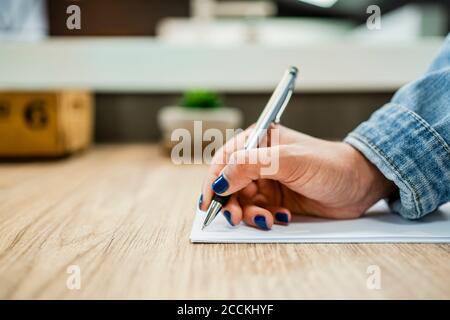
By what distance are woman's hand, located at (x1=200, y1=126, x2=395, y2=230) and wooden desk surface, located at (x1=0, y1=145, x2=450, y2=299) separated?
0.06 m

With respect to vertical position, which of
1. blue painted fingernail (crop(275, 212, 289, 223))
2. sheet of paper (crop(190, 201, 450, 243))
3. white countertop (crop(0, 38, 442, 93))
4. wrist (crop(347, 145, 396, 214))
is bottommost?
sheet of paper (crop(190, 201, 450, 243))

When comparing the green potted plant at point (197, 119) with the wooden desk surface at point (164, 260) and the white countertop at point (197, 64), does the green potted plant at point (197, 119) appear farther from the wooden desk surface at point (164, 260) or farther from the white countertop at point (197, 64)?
the wooden desk surface at point (164, 260)

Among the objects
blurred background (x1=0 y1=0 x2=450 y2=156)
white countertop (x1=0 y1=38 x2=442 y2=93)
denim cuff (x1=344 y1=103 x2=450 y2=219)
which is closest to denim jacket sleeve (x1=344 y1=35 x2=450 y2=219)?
denim cuff (x1=344 y1=103 x2=450 y2=219)

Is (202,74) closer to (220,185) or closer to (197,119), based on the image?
(197,119)

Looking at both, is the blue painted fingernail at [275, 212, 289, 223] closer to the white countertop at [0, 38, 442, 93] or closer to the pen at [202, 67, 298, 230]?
the pen at [202, 67, 298, 230]

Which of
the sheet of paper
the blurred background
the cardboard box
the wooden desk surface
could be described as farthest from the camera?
the blurred background

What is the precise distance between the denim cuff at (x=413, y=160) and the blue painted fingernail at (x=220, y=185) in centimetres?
15

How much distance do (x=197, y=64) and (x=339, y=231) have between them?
0.73m

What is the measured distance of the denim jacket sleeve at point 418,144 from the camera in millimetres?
421

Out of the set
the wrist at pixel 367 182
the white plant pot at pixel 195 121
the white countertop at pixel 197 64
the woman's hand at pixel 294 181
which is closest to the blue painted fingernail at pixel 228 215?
the woman's hand at pixel 294 181

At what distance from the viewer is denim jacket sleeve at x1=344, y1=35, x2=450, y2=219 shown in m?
0.42

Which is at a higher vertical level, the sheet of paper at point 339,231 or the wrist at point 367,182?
the wrist at point 367,182

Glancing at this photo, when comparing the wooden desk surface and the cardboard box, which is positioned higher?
the cardboard box

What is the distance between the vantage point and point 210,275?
1.02ft
